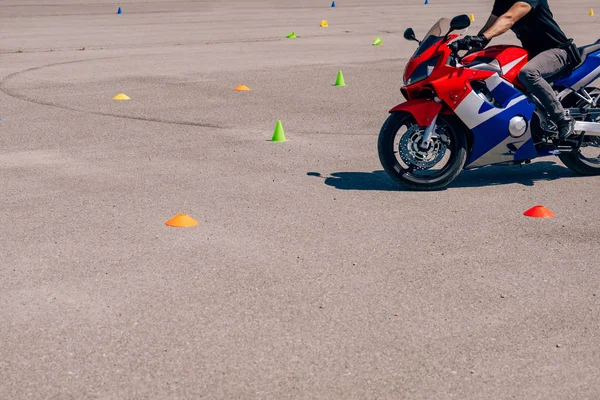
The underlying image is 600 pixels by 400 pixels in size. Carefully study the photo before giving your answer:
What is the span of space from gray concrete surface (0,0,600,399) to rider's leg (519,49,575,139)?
56 centimetres

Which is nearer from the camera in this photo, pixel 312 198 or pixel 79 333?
pixel 79 333

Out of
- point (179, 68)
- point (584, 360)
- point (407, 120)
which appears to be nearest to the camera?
point (584, 360)

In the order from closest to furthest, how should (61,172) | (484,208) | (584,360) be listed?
(584,360) → (484,208) → (61,172)

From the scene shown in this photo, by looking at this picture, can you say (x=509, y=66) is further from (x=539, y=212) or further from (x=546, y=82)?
(x=539, y=212)

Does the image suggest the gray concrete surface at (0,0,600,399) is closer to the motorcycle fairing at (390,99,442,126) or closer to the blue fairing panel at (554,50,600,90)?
the motorcycle fairing at (390,99,442,126)

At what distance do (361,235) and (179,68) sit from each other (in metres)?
9.61

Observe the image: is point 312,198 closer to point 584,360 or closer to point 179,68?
point 584,360

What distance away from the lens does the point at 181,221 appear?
6941mm

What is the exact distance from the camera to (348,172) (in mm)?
8719

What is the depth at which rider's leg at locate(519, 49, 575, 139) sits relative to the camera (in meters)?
7.94

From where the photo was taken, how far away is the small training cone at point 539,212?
7.24 m

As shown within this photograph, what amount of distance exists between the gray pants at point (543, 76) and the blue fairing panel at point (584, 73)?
0.17 meters

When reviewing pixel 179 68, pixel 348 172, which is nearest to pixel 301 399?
pixel 348 172

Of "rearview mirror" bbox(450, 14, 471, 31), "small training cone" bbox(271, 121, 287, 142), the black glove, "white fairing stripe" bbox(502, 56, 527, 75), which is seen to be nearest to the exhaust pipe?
"white fairing stripe" bbox(502, 56, 527, 75)
